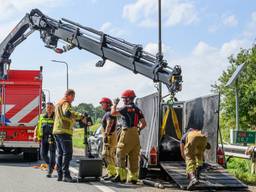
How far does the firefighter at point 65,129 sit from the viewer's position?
10203 mm

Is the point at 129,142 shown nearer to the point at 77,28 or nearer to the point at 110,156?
the point at 110,156

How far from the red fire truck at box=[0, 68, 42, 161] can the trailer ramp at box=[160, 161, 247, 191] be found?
623 centimetres

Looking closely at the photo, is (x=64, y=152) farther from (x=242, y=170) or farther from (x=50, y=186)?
(x=242, y=170)

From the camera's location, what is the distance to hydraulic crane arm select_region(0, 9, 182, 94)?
12930mm

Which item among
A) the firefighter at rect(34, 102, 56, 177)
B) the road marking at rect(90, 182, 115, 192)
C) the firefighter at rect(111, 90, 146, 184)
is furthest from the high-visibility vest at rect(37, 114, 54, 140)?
the road marking at rect(90, 182, 115, 192)

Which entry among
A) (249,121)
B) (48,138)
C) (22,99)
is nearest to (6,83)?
(22,99)

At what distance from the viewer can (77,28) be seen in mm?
15875

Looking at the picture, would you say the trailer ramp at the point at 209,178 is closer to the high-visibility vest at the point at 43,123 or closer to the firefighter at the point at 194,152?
the firefighter at the point at 194,152

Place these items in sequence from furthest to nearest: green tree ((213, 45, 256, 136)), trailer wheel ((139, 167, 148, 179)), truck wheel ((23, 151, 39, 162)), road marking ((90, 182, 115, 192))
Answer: green tree ((213, 45, 256, 136))
truck wheel ((23, 151, 39, 162))
trailer wheel ((139, 167, 148, 179))
road marking ((90, 182, 115, 192))

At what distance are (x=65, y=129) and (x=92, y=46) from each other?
18.1 feet

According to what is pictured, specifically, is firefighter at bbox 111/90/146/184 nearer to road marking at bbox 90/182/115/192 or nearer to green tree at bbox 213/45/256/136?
road marking at bbox 90/182/115/192

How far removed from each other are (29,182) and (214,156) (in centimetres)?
388

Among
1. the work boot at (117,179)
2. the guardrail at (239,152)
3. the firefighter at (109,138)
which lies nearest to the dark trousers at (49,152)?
the firefighter at (109,138)

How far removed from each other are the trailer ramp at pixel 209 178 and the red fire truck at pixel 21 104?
6.23 m
